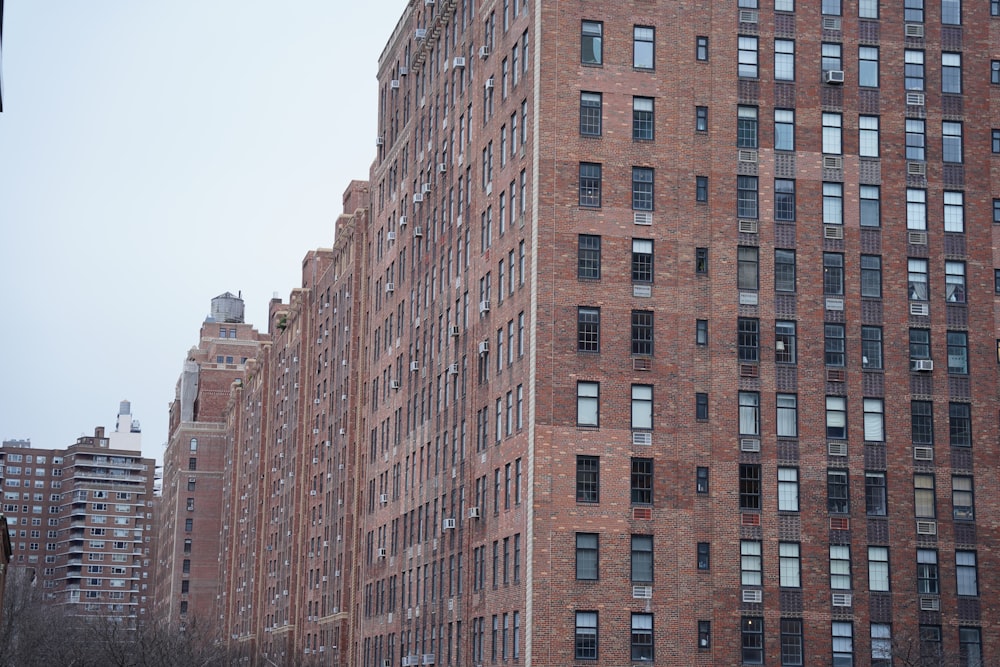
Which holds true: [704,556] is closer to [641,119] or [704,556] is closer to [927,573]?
[927,573]

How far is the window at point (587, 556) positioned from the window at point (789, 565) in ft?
29.1

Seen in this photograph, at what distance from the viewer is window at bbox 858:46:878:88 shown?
81.7 metres

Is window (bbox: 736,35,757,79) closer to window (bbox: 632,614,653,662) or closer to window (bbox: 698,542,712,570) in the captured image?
window (bbox: 698,542,712,570)

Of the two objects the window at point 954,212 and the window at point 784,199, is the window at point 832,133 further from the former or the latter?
the window at point 954,212

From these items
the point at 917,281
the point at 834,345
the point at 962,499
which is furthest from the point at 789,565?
the point at 917,281

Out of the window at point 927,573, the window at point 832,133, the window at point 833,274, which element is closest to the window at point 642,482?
the window at point 833,274

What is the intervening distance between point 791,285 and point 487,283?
16.6 meters

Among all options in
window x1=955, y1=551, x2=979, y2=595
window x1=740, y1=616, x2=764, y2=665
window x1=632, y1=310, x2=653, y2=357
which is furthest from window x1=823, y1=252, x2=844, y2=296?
window x1=740, y1=616, x2=764, y2=665

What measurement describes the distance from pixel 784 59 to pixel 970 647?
29.9 metres

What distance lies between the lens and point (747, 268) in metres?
79.0

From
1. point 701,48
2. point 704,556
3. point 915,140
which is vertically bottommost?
point 704,556

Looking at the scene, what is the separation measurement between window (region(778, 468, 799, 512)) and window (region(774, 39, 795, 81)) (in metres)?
19.7

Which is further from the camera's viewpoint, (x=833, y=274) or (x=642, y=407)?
(x=833, y=274)

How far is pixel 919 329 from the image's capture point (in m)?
80.0
